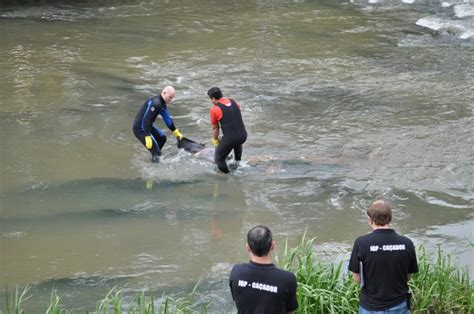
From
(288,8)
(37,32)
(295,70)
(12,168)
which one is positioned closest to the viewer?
(12,168)

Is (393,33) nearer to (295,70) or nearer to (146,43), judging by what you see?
(295,70)

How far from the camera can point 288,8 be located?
82.6ft

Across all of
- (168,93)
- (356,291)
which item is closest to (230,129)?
(168,93)

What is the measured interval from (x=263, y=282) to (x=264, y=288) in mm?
38

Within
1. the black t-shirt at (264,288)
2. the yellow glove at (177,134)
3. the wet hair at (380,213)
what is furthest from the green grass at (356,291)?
the yellow glove at (177,134)

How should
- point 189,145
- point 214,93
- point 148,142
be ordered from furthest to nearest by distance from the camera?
point 189,145, point 148,142, point 214,93

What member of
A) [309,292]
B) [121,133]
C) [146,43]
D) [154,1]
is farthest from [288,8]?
[309,292]

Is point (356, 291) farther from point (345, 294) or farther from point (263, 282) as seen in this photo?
point (263, 282)

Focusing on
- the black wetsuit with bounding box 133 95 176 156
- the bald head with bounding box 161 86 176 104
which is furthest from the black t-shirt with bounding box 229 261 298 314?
the black wetsuit with bounding box 133 95 176 156

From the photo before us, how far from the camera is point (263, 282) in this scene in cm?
489

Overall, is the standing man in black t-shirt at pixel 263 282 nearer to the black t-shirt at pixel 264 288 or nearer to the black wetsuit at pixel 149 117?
the black t-shirt at pixel 264 288

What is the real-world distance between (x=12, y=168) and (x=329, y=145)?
16.7ft

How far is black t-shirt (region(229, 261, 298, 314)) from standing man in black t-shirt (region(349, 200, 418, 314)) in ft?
2.60

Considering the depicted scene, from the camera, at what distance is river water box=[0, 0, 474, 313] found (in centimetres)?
913
